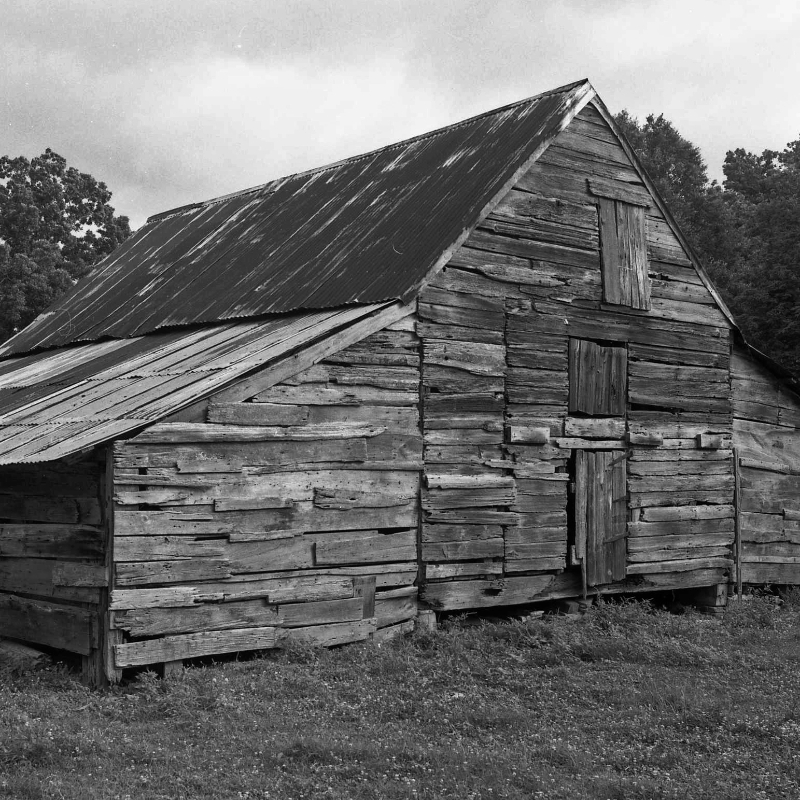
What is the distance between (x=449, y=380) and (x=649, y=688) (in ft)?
14.8

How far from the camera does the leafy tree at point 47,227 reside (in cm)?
3419

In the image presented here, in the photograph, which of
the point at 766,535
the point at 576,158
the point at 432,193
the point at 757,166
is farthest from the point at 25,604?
the point at 757,166

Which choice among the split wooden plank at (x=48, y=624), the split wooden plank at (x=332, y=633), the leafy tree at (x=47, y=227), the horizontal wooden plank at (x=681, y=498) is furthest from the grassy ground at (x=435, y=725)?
the leafy tree at (x=47, y=227)

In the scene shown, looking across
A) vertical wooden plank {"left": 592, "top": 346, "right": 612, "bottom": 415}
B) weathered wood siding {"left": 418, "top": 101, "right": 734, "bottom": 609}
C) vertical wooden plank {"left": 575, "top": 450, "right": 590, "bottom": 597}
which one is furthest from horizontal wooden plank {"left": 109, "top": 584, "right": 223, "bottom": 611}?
vertical wooden plank {"left": 592, "top": 346, "right": 612, "bottom": 415}

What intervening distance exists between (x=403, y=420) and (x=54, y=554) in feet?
13.7

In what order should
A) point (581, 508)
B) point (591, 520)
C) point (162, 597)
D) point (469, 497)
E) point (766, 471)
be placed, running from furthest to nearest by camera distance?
point (766, 471)
point (591, 520)
point (581, 508)
point (469, 497)
point (162, 597)

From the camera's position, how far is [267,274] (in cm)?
1587

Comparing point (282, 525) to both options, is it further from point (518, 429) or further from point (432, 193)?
point (432, 193)

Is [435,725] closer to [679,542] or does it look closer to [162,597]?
[162,597]

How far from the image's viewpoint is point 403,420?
12898 millimetres

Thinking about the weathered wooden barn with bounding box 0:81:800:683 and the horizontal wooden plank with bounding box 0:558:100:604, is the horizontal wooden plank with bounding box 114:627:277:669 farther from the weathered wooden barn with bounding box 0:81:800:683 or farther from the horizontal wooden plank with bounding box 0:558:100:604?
the horizontal wooden plank with bounding box 0:558:100:604

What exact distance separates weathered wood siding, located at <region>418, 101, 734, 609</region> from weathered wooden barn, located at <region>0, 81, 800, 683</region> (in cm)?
4

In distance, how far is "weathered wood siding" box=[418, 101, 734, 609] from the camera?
13.4 m

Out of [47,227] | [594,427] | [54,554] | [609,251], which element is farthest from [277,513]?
[47,227]
